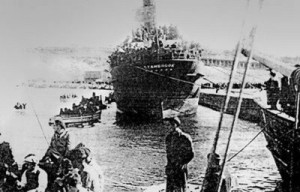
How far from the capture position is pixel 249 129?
264cm

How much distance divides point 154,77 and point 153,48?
162 millimetres

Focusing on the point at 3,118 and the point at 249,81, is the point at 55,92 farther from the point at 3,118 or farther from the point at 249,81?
the point at 249,81

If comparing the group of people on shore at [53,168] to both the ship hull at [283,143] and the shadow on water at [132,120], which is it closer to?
the shadow on water at [132,120]

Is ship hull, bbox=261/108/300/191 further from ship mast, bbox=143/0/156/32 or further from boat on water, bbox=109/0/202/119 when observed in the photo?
ship mast, bbox=143/0/156/32

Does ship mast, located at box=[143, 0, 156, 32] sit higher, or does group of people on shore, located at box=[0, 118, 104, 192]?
ship mast, located at box=[143, 0, 156, 32]

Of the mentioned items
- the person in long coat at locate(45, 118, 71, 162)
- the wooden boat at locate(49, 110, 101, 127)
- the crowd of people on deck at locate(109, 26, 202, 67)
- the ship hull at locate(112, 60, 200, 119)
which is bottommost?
the person in long coat at locate(45, 118, 71, 162)

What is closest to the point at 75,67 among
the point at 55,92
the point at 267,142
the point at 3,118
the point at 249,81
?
the point at 55,92

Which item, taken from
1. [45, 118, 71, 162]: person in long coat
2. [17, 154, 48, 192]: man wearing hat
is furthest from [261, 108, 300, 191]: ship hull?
[17, 154, 48, 192]: man wearing hat

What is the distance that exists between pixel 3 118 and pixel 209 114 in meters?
1.14

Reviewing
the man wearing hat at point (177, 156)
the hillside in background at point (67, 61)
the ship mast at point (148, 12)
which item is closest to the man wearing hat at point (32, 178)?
the hillside in background at point (67, 61)

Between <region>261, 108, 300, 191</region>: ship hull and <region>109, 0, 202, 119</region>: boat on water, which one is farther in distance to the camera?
<region>109, 0, 202, 119</region>: boat on water

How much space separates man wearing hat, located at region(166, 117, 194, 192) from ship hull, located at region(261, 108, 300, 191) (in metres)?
0.44

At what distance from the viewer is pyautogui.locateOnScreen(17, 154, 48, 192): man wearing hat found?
8.86 feet

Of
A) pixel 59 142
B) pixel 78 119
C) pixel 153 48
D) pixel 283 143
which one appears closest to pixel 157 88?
pixel 153 48
